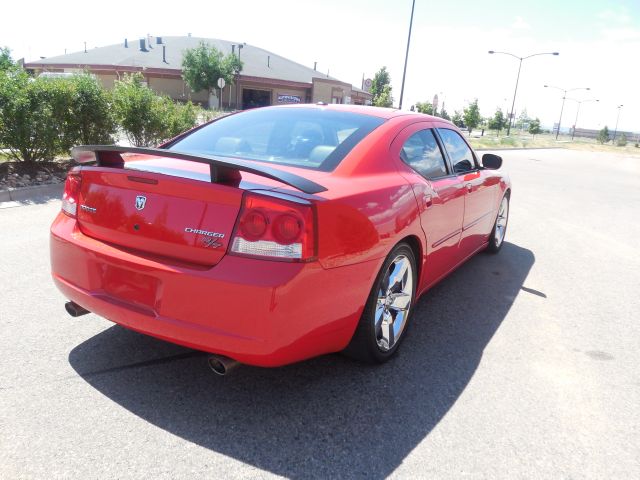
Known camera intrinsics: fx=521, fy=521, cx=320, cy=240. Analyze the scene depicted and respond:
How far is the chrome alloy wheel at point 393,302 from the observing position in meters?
3.09

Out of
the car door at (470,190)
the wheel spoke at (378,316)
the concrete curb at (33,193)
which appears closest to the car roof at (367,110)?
the car door at (470,190)

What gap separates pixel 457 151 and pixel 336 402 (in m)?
2.65

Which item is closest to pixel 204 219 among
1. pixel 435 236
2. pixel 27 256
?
pixel 435 236

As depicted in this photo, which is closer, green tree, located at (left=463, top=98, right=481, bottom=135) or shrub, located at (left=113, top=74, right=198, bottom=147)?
shrub, located at (left=113, top=74, right=198, bottom=147)

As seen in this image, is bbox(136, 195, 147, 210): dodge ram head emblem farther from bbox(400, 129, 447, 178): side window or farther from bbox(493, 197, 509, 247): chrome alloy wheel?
bbox(493, 197, 509, 247): chrome alloy wheel

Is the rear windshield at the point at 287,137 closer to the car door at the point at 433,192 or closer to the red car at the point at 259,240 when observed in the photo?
the red car at the point at 259,240

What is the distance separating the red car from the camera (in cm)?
233

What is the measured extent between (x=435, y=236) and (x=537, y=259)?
10.2 ft

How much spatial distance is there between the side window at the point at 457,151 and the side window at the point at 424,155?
0.25m

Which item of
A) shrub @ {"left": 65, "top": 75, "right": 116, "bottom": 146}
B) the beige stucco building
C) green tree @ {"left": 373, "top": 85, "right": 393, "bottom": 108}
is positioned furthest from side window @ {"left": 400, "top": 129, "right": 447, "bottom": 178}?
green tree @ {"left": 373, "top": 85, "right": 393, "bottom": 108}

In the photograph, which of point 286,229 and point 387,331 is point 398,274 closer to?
point 387,331

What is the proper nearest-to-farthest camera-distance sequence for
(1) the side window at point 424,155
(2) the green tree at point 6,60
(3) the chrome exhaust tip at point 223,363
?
(3) the chrome exhaust tip at point 223,363 → (1) the side window at point 424,155 → (2) the green tree at point 6,60

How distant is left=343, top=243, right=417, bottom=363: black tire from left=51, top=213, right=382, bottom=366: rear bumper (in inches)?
9.3

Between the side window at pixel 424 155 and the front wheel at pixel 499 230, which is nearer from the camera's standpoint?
the side window at pixel 424 155
